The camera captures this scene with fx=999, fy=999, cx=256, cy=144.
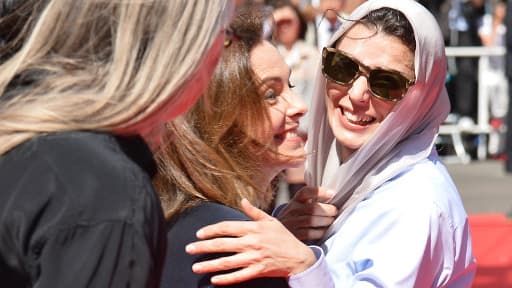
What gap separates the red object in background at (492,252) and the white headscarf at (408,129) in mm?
2508

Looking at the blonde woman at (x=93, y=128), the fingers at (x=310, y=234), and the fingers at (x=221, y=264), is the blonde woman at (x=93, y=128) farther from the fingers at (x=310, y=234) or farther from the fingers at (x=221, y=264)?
the fingers at (x=310, y=234)

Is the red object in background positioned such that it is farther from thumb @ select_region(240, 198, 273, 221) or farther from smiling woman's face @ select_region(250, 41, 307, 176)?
thumb @ select_region(240, 198, 273, 221)

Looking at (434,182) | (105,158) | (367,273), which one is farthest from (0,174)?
(434,182)

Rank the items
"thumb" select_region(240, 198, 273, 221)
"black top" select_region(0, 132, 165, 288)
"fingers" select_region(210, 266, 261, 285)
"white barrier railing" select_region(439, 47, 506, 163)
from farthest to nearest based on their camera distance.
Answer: "white barrier railing" select_region(439, 47, 506, 163) → "thumb" select_region(240, 198, 273, 221) → "fingers" select_region(210, 266, 261, 285) → "black top" select_region(0, 132, 165, 288)

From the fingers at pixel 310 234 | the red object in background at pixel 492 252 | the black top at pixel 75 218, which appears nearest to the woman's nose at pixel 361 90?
the fingers at pixel 310 234

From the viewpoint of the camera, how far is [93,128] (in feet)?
4.79

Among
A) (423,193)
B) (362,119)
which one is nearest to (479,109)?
(362,119)

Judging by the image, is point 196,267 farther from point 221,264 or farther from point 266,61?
point 266,61

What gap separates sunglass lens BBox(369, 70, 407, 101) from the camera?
8.31 feet

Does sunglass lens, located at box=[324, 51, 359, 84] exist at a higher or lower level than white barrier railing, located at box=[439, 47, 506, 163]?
higher

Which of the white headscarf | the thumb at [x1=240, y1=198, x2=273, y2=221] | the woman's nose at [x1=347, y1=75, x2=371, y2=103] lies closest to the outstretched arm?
the thumb at [x1=240, y1=198, x2=273, y2=221]

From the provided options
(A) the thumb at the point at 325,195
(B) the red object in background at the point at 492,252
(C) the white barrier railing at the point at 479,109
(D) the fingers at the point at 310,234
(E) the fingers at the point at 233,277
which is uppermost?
(E) the fingers at the point at 233,277

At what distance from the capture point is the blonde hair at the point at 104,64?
1.45 meters

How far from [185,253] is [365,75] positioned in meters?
0.88
